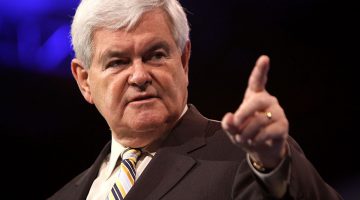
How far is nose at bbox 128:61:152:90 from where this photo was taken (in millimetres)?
1688

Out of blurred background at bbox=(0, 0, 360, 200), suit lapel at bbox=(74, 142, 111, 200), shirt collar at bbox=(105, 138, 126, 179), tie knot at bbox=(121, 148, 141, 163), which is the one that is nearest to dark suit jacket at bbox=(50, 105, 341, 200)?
tie knot at bbox=(121, 148, 141, 163)

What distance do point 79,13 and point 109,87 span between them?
28cm

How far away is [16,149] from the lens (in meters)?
2.98

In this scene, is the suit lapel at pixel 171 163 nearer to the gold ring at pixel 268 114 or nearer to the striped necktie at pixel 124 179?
the striped necktie at pixel 124 179

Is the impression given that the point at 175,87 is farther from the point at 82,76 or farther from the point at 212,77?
the point at 212,77

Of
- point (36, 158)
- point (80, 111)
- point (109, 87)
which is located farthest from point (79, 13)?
point (36, 158)

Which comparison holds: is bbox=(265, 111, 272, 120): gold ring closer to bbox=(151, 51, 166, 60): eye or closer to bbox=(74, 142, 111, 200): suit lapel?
bbox=(151, 51, 166, 60): eye

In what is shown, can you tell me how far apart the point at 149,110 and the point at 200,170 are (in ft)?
0.85

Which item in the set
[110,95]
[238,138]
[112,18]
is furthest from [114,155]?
[238,138]

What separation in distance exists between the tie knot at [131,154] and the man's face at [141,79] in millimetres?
22

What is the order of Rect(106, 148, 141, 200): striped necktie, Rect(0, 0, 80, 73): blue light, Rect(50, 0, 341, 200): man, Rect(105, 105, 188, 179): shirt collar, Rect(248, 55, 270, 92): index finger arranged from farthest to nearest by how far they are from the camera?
Rect(0, 0, 80, 73): blue light
Rect(105, 105, 188, 179): shirt collar
Rect(106, 148, 141, 200): striped necktie
Rect(50, 0, 341, 200): man
Rect(248, 55, 270, 92): index finger

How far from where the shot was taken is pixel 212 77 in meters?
2.83

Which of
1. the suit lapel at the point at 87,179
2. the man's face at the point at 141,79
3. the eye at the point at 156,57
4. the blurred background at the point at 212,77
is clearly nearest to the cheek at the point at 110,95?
the man's face at the point at 141,79

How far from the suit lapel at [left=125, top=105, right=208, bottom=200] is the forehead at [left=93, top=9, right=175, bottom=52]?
291mm
